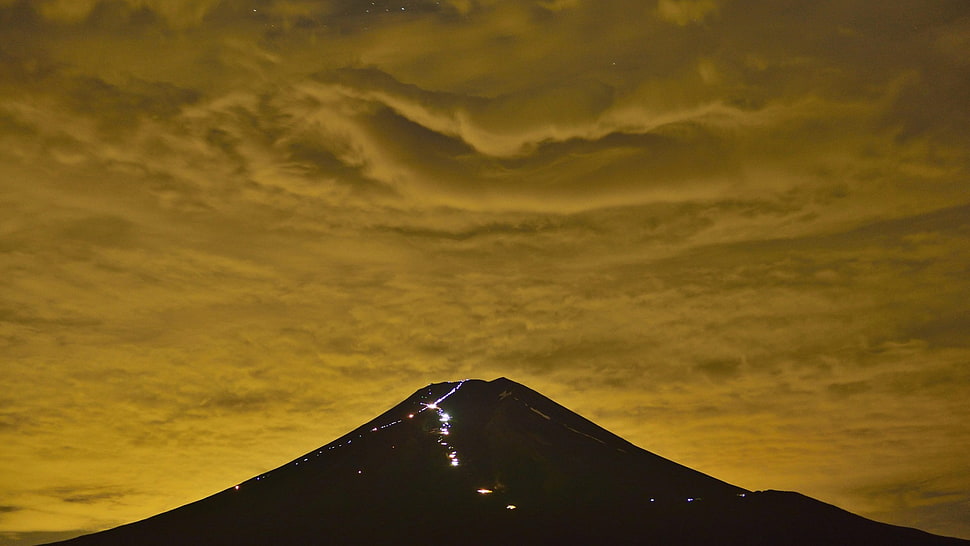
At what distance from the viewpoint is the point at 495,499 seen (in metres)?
106

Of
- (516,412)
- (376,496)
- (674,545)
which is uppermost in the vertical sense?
(516,412)

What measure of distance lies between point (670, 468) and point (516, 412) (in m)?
20.3

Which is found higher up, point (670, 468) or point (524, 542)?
point (670, 468)

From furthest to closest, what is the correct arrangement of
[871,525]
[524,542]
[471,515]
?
[871,525]
[471,515]
[524,542]

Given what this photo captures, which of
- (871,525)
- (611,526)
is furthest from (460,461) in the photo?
(871,525)

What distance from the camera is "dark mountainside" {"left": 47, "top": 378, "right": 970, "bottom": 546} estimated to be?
3947 inches

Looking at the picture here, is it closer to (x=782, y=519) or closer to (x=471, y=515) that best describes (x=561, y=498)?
(x=471, y=515)

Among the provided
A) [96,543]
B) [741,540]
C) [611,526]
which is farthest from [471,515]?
[96,543]

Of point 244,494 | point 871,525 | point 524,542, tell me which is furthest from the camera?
point 244,494

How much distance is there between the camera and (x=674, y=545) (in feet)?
316

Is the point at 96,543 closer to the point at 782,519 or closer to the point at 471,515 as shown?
the point at 471,515

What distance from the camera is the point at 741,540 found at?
99062mm

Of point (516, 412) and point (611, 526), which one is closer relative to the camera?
point (611, 526)

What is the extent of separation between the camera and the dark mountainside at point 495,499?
10025cm
